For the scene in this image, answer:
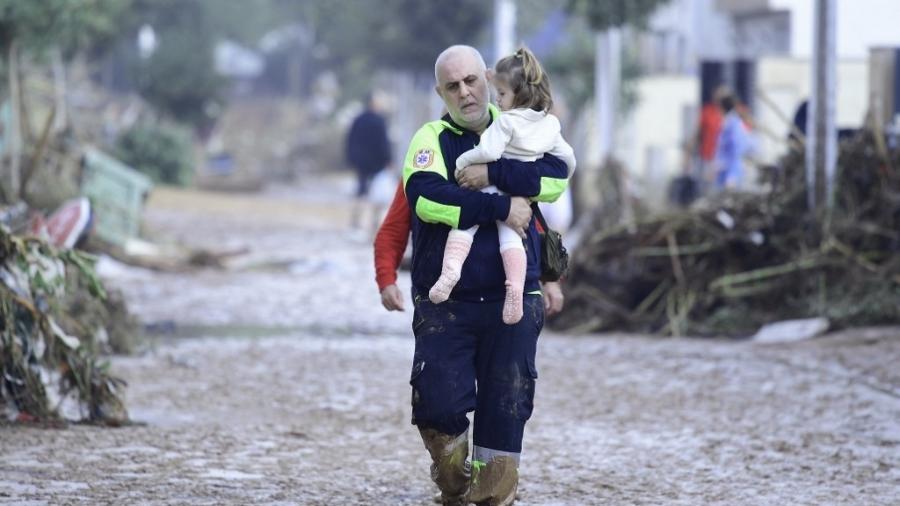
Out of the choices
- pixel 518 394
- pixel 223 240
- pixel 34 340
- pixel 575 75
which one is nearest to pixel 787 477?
pixel 518 394

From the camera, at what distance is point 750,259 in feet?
42.3

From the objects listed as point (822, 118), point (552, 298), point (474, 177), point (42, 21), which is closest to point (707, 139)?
point (822, 118)

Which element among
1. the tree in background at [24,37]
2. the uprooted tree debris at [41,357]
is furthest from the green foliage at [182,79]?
the uprooted tree debris at [41,357]

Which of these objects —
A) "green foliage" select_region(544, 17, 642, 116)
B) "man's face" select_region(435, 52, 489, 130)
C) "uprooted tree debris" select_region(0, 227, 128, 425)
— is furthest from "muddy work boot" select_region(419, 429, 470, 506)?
"green foliage" select_region(544, 17, 642, 116)

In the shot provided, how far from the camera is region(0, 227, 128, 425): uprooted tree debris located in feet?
25.2

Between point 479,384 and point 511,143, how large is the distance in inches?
34.7

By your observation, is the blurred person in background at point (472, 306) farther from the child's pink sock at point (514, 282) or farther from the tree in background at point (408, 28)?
the tree in background at point (408, 28)

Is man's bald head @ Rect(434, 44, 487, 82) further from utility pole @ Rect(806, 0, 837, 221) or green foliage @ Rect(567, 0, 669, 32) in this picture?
green foliage @ Rect(567, 0, 669, 32)

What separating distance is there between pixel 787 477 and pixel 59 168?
1197 cm

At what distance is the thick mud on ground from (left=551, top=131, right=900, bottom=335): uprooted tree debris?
48 cm

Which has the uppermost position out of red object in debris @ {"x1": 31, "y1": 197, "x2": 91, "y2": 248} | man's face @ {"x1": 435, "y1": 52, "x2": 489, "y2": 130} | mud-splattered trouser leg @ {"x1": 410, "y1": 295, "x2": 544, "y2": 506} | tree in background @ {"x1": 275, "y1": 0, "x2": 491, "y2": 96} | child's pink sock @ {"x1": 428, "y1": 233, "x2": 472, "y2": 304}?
tree in background @ {"x1": 275, "y1": 0, "x2": 491, "y2": 96}

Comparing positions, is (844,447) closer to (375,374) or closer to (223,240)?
(375,374)

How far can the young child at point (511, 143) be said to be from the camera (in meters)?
5.63

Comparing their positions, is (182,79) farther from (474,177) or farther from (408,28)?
(474,177)
